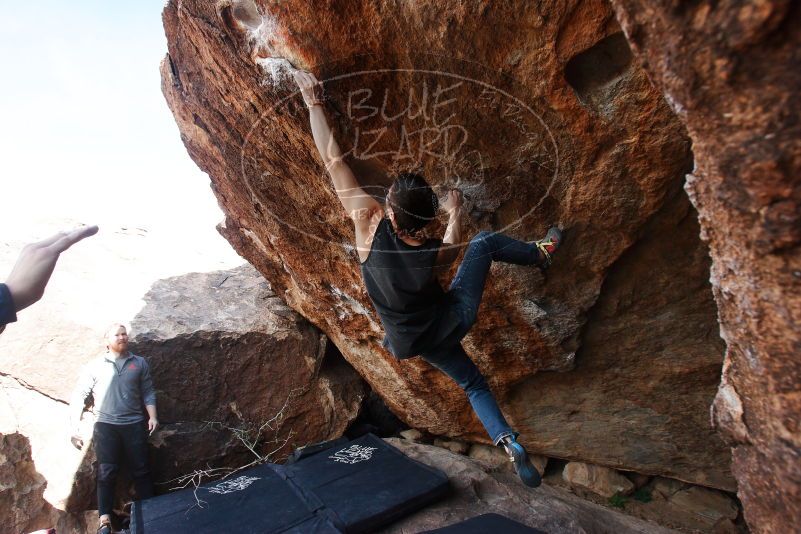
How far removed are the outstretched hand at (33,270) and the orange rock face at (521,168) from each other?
1379 mm

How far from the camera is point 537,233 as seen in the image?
277 centimetres

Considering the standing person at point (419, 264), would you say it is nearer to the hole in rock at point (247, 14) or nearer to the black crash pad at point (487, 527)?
the hole in rock at point (247, 14)

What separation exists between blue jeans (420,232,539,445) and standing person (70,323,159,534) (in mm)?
2999

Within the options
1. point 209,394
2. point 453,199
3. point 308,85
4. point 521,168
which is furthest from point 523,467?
point 209,394

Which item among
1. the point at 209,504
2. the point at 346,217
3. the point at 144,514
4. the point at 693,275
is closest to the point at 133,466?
the point at 144,514

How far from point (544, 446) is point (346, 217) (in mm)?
2541

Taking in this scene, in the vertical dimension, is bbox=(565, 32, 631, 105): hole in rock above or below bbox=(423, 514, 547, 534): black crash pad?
above

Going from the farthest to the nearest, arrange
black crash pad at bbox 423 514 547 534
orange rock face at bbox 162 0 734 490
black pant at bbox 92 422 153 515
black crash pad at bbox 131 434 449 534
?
1. black pant at bbox 92 422 153 515
2. black crash pad at bbox 131 434 449 534
3. black crash pad at bbox 423 514 547 534
4. orange rock face at bbox 162 0 734 490

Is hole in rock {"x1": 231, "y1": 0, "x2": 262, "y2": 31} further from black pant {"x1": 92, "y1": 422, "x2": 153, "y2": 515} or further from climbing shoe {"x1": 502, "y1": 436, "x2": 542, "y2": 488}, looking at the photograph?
black pant {"x1": 92, "y1": 422, "x2": 153, "y2": 515}

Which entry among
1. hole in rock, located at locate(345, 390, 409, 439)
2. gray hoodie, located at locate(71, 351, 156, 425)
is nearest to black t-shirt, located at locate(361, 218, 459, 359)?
gray hoodie, located at locate(71, 351, 156, 425)

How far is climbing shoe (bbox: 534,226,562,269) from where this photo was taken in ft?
8.47

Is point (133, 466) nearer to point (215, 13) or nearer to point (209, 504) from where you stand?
point (209, 504)

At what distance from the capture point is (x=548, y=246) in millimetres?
2602

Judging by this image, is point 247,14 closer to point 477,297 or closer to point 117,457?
point 477,297
